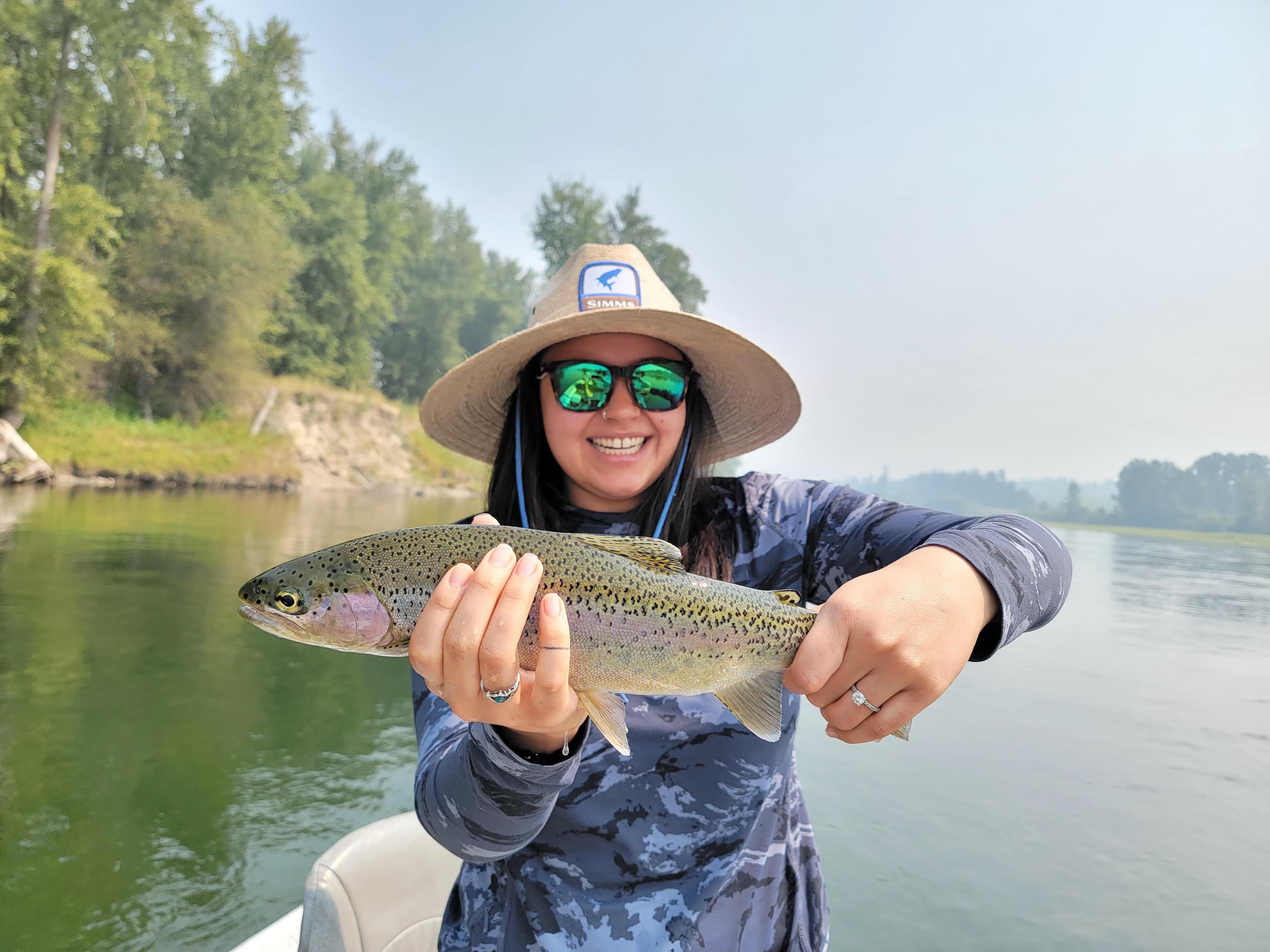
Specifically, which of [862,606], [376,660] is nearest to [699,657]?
[862,606]

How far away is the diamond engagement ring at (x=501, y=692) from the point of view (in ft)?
6.44

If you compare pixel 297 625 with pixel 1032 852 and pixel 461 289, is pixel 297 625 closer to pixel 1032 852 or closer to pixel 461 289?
pixel 1032 852

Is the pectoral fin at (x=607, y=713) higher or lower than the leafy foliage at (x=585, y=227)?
lower

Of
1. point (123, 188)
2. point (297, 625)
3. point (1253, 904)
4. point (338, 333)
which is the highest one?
point (123, 188)

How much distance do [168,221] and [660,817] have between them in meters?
45.1

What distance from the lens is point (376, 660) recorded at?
12.4 m

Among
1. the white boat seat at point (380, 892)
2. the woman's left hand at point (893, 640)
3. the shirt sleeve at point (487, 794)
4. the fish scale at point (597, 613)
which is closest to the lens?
the woman's left hand at point (893, 640)

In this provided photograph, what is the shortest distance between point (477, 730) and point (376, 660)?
443 inches

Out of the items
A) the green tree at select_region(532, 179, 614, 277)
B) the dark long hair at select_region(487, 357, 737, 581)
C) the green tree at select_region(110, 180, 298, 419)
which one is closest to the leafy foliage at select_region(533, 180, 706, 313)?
the green tree at select_region(532, 179, 614, 277)

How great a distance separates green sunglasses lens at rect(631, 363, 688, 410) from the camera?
9.80ft

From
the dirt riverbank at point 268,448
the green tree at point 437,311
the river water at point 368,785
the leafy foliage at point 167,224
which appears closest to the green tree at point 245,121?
the leafy foliage at point 167,224

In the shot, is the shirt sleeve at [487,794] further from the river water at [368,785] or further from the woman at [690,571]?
the river water at [368,785]

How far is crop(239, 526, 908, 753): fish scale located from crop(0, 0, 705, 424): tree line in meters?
32.1

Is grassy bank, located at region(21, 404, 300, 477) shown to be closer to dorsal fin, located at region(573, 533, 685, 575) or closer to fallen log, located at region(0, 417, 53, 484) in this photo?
fallen log, located at region(0, 417, 53, 484)
